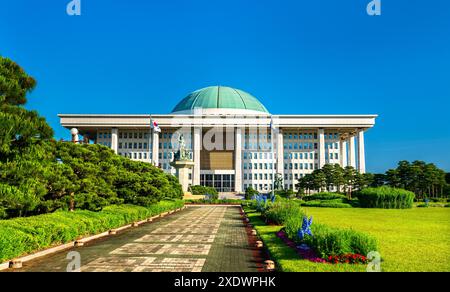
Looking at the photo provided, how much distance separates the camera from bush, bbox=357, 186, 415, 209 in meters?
43.0


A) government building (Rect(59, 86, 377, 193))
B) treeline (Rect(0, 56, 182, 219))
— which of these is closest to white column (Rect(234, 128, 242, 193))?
government building (Rect(59, 86, 377, 193))

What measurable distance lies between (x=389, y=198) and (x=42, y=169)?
40607mm

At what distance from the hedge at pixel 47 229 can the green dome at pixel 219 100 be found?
83.2 m

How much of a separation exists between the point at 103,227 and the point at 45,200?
3404 mm

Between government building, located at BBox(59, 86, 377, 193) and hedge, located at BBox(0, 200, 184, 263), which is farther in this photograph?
government building, located at BBox(59, 86, 377, 193)

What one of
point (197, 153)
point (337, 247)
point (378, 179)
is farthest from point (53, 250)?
point (197, 153)

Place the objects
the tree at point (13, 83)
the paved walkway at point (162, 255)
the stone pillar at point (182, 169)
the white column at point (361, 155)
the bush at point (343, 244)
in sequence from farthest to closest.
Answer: the white column at point (361, 155), the stone pillar at point (182, 169), the tree at point (13, 83), the paved walkway at point (162, 255), the bush at point (343, 244)

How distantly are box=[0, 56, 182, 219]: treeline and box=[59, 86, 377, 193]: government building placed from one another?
6459cm

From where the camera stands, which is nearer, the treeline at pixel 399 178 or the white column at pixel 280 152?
the treeline at pixel 399 178

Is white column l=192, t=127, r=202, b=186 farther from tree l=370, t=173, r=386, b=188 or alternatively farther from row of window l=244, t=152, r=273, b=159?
tree l=370, t=173, r=386, b=188

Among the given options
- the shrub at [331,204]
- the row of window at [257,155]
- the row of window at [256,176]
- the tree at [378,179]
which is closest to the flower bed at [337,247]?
the shrub at [331,204]

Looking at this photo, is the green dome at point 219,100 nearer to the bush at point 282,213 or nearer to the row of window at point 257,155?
the row of window at point 257,155

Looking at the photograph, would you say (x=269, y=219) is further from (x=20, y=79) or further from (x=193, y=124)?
(x=193, y=124)

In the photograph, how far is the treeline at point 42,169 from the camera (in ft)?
40.9
